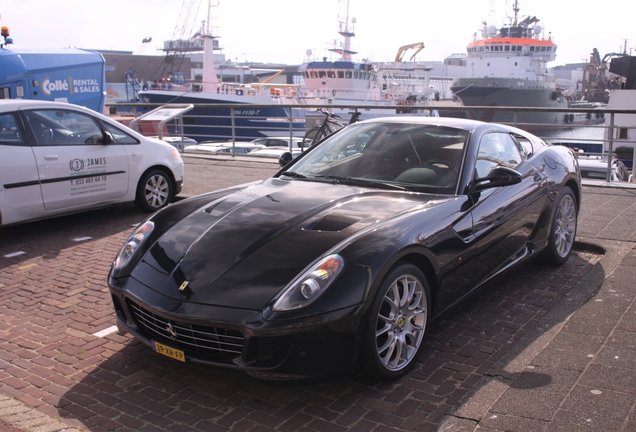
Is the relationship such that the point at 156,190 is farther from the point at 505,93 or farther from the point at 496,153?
the point at 505,93

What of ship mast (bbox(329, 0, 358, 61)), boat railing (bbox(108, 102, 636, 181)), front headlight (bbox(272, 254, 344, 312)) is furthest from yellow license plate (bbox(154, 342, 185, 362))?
ship mast (bbox(329, 0, 358, 61))

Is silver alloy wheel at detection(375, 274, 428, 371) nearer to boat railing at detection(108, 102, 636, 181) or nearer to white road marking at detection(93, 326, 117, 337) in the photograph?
white road marking at detection(93, 326, 117, 337)

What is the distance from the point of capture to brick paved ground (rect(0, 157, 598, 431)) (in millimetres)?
3080

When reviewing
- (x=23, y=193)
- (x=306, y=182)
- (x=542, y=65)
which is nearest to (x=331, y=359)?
(x=306, y=182)

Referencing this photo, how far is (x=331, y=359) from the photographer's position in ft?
10.1

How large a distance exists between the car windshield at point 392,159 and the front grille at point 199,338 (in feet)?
5.85

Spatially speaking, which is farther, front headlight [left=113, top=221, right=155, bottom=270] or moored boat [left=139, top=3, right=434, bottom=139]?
moored boat [left=139, top=3, right=434, bottom=139]

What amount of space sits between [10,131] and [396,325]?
4990 millimetres

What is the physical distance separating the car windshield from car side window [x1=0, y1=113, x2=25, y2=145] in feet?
10.9

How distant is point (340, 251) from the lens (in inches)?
129

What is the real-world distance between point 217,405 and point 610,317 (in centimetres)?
277

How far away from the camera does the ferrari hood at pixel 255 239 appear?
10.5ft

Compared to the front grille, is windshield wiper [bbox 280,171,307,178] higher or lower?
higher

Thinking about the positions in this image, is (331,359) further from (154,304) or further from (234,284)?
(154,304)
